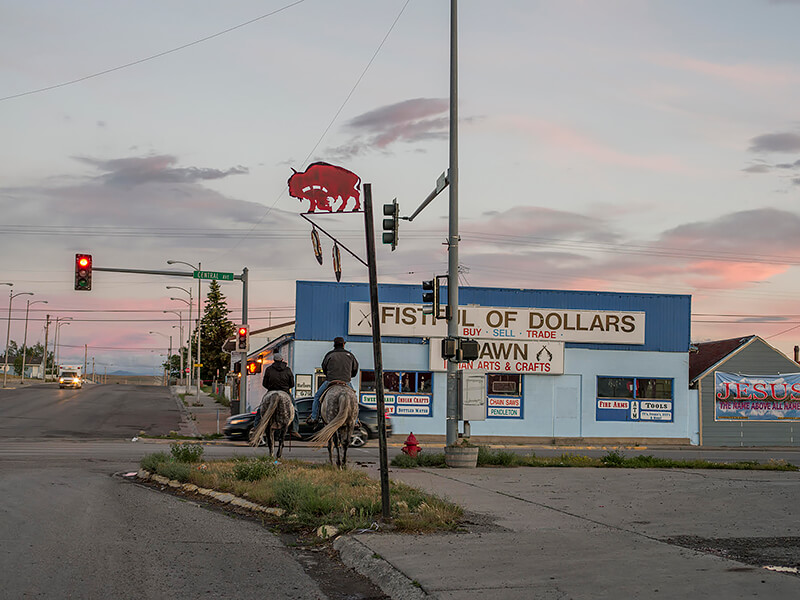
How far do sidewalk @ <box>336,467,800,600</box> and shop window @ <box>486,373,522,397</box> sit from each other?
22728mm

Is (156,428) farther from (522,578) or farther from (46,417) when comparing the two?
(522,578)

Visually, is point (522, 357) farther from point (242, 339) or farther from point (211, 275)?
point (211, 275)

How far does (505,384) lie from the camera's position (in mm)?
39188

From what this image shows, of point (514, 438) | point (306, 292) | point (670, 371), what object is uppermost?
point (306, 292)

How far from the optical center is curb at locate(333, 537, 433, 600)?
7.10 meters

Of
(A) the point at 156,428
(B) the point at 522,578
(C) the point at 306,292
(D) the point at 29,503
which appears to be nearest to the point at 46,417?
(A) the point at 156,428

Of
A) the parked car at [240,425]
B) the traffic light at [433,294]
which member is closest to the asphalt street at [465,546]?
the traffic light at [433,294]

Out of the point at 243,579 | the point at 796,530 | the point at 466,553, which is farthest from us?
the point at 796,530

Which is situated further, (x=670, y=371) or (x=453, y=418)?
(x=670, y=371)

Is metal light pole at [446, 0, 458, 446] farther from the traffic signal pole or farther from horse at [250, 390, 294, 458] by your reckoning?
the traffic signal pole

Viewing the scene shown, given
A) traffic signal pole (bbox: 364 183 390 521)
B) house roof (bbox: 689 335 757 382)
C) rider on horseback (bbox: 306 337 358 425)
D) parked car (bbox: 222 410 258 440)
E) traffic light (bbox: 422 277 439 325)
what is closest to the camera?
traffic signal pole (bbox: 364 183 390 521)

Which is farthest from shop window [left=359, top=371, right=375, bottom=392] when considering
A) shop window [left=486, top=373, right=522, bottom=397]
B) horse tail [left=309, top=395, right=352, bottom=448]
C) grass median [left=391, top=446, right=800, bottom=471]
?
horse tail [left=309, top=395, right=352, bottom=448]

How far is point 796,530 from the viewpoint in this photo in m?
10.7

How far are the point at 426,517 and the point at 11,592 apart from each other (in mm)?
4531
